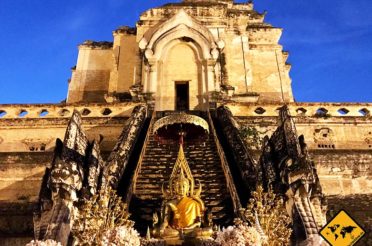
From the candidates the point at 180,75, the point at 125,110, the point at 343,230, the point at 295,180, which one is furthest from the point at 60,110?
the point at 343,230

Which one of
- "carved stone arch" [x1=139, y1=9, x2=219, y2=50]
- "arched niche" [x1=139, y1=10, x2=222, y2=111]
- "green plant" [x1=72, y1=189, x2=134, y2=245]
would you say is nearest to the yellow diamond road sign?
"green plant" [x1=72, y1=189, x2=134, y2=245]

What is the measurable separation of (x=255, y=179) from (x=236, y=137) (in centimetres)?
308

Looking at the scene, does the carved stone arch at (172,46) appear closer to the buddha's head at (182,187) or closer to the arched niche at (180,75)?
the arched niche at (180,75)

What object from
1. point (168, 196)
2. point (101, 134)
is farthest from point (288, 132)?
point (101, 134)

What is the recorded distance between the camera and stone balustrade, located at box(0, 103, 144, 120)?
17172 mm

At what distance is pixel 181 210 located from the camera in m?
9.67

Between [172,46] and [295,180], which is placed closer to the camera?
[295,180]

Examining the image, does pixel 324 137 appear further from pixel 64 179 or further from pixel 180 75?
pixel 64 179

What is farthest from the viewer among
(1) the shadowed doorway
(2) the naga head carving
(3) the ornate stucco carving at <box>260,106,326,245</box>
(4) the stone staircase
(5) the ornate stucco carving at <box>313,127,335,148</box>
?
Result: (1) the shadowed doorway

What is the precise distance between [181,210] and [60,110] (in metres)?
9.36

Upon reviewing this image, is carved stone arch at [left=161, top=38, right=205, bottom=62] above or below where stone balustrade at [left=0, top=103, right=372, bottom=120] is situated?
above

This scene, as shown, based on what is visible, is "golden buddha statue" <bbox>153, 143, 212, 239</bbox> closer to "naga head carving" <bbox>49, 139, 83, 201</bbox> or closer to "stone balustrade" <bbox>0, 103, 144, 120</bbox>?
"naga head carving" <bbox>49, 139, 83, 201</bbox>

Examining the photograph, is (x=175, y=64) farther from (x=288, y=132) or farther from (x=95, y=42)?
(x=288, y=132)

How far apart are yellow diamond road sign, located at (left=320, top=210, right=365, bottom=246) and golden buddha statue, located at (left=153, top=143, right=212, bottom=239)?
15.2 feet
